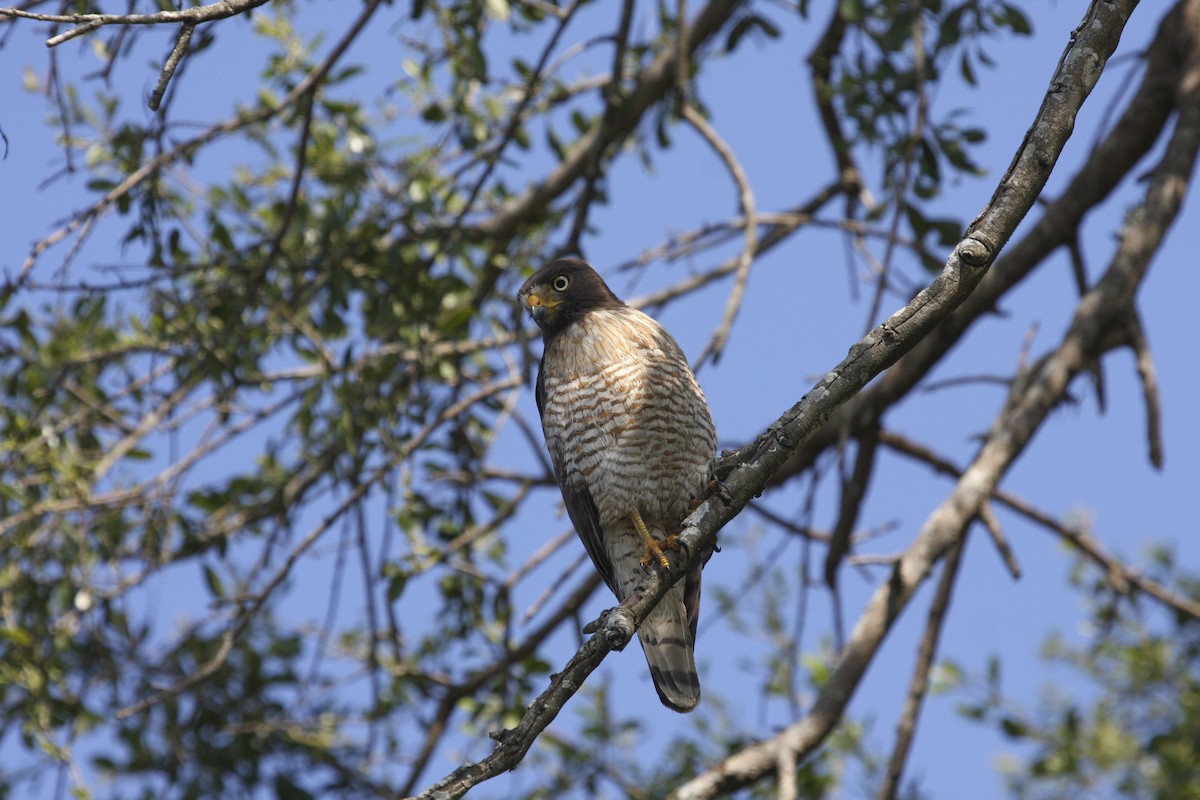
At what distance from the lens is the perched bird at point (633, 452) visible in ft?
14.3

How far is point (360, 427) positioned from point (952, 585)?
274 cm

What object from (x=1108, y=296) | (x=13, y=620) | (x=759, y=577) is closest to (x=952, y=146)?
(x=1108, y=296)

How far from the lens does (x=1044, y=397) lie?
5395mm

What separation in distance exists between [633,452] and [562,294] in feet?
3.25

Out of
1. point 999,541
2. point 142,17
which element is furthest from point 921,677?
point 142,17

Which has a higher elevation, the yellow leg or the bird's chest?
the bird's chest

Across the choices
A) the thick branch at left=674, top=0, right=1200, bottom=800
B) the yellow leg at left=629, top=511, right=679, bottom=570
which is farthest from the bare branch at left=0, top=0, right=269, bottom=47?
the thick branch at left=674, top=0, right=1200, bottom=800

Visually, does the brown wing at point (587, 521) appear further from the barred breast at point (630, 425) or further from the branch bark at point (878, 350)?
the branch bark at point (878, 350)

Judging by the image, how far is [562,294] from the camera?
16.8 feet

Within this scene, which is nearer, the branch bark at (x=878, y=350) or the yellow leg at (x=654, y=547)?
the branch bark at (x=878, y=350)

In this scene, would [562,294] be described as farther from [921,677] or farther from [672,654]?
[921,677]

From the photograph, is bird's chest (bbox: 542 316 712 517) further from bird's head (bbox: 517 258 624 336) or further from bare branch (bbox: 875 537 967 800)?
bare branch (bbox: 875 537 967 800)

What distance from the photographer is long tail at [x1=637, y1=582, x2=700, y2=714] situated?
4.15 metres

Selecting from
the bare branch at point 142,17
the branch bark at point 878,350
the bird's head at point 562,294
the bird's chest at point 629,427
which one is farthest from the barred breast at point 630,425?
the bare branch at point 142,17
